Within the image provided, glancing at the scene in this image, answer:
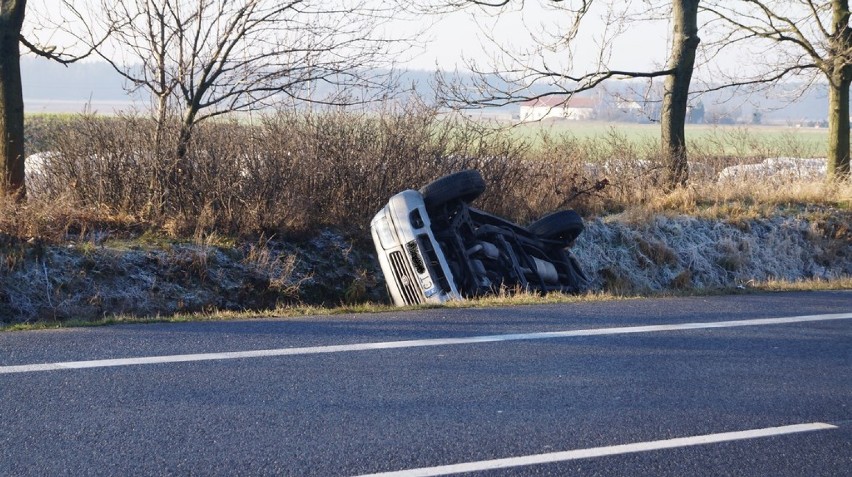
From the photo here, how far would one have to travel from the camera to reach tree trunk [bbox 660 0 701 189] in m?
16.8

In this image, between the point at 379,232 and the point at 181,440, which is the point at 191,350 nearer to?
the point at 181,440

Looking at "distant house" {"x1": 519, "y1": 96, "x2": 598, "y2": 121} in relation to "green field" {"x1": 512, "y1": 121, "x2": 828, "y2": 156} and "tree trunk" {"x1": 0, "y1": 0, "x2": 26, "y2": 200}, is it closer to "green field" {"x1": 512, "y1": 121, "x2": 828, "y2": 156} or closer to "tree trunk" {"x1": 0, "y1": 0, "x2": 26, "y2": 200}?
"green field" {"x1": 512, "y1": 121, "x2": 828, "y2": 156}

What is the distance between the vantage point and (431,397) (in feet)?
19.7

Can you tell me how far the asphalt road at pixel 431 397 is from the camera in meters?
4.96

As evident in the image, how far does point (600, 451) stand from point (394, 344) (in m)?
2.57

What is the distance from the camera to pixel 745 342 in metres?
7.84

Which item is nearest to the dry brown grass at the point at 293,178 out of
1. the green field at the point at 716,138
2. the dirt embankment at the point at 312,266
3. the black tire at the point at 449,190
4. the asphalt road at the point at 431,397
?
the dirt embankment at the point at 312,266

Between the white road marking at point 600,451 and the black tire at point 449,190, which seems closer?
the white road marking at point 600,451

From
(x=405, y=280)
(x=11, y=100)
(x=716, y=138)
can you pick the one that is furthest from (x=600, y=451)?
(x=716, y=138)

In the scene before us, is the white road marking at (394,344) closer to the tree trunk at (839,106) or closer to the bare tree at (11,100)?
the bare tree at (11,100)

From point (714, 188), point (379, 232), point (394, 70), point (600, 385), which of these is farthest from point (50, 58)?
point (714, 188)

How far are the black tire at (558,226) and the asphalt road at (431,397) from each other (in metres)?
3.07

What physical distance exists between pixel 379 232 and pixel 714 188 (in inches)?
344

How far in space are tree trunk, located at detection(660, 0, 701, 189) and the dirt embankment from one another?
2.05 metres
